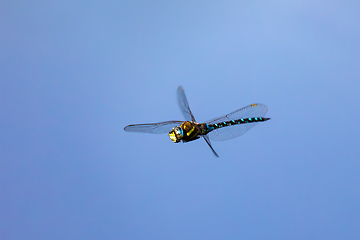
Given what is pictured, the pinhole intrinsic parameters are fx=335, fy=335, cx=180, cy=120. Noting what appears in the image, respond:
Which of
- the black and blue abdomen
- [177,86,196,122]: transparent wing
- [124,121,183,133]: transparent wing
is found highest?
[177,86,196,122]: transparent wing

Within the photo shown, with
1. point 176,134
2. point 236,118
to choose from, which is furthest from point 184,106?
point 236,118

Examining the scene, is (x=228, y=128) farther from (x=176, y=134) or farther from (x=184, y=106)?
(x=176, y=134)

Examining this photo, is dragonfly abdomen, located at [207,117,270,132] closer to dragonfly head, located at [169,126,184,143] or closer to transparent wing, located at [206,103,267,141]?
transparent wing, located at [206,103,267,141]

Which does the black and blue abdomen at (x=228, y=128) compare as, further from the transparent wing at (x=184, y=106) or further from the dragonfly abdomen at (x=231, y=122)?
the transparent wing at (x=184, y=106)

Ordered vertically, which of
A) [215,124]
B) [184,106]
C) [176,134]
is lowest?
[176,134]

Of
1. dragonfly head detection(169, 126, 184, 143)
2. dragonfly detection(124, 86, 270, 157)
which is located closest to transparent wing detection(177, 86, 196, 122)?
dragonfly detection(124, 86, 270, 157)

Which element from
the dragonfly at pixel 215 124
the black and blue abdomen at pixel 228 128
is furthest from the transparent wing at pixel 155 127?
the black and blue abdomen at pixel 228 128

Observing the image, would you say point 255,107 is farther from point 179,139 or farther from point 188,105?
point 179,139
